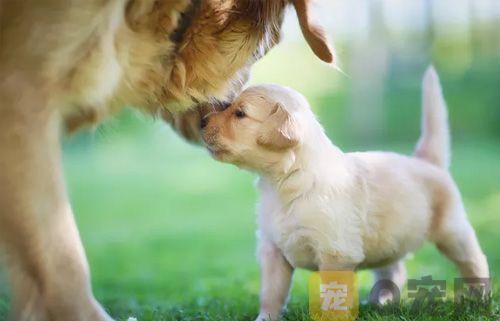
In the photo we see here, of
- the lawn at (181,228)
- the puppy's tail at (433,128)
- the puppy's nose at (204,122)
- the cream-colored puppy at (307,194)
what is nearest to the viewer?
the cream-colored puppy at (307,194)

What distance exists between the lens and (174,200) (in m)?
9.02

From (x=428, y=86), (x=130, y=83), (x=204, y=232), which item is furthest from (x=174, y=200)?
(x=130, y=83)

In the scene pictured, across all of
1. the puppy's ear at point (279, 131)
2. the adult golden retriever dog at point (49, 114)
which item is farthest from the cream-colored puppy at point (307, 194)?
the adult golden retriever dog at point (49, 114)

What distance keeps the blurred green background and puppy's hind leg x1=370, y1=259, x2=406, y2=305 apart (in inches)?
10.2

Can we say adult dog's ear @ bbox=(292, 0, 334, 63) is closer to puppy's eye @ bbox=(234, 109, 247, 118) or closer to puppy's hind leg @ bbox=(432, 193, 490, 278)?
puppy's eye @ bbox=(234, 109, 247, 118)

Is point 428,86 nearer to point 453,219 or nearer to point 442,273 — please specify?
point 453,219

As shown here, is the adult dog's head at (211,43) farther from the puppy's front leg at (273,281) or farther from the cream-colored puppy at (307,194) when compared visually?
the puppy's front leg at (273,281)

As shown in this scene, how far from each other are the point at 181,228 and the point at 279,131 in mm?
4472

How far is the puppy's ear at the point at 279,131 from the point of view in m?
2.91

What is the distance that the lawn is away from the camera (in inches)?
140

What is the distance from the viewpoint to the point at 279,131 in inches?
115

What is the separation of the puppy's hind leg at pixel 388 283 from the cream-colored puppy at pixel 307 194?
168mm

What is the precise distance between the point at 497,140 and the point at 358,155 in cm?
850

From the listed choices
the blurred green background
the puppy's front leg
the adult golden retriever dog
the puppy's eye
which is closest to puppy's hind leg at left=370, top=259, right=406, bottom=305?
the blurred green background
